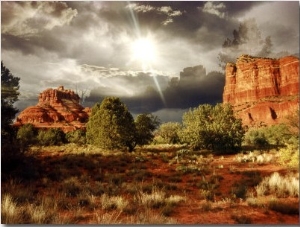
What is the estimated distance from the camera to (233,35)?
8.98 meters

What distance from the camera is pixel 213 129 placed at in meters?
19.9

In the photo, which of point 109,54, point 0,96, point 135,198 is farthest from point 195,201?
point 0,96

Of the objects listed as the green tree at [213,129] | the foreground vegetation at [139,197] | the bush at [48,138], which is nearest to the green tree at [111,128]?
the bush at [48,138]

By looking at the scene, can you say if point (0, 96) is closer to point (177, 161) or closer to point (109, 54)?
point (109, 54)

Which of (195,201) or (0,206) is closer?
(0,206)

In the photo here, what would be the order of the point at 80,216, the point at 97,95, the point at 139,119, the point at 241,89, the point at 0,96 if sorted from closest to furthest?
the point at 80,216
the point at 0,96
the point at 97,95
the point at 139,119
the point at 241,89

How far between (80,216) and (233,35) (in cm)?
665

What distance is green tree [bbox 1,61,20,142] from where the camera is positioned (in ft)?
28.6

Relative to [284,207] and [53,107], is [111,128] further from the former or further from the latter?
[284,207]

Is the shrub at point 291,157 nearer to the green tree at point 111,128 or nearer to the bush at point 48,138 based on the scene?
the green tree at point 111,128

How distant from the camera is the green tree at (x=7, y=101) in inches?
344

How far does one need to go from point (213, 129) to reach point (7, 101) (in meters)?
13.9

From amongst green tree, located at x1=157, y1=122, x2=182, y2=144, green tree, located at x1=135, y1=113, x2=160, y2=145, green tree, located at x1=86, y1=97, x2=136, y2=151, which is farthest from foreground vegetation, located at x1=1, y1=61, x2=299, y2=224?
green tree, located at x1=157, y1=122, x2=182, y2=144

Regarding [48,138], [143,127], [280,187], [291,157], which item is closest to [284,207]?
[280,187]
